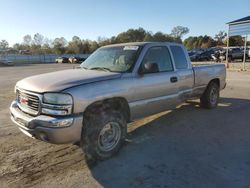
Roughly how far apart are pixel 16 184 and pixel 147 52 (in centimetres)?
317

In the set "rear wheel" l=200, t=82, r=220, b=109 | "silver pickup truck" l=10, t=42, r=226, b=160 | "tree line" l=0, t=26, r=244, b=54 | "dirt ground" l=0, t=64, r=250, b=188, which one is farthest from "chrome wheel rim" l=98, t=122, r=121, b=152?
"tree line" l=0, t=26, r=244, b=54

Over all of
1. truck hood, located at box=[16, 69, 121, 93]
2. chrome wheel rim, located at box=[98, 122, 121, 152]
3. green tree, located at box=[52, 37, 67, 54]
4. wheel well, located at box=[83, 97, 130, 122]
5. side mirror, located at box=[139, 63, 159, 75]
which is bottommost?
chrome wheel rim, located at box=[98, 122, 121, 152]

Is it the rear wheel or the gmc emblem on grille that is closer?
the gmc emblem on grille

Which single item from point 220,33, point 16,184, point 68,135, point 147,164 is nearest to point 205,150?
point 147,164

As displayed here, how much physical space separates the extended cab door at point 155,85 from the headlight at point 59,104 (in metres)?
1.30

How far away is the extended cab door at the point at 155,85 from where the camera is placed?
4777 mm

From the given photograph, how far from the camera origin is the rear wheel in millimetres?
7406

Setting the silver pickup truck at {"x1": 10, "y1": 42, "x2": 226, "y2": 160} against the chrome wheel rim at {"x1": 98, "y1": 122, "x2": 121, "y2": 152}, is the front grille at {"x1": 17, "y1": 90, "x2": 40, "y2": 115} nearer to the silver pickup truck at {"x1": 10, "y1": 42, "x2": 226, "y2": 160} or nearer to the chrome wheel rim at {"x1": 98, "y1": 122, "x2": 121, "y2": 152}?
the silver pickup truck at {"x1": 10, "y1": 42, "x2": 226, "y2": 160}

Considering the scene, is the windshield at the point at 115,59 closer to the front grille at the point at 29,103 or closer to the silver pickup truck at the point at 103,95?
the silver pickup truck at the point at 103,95

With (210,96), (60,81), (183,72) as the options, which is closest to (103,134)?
(60,81)

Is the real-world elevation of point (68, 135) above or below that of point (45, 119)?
below

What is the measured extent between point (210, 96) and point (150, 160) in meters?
4.02

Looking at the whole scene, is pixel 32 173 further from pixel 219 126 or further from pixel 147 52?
pixel 219 126

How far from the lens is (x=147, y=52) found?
16.8ft
